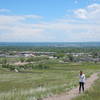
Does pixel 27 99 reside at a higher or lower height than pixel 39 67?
higher

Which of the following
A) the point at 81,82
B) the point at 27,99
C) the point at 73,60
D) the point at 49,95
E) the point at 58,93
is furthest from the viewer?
the point at 73,60

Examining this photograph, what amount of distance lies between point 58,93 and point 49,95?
140 cm

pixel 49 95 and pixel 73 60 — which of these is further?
pixel 73 60

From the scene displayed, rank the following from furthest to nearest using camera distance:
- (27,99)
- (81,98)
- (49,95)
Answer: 1. (49,95)
2. (81,98)
3. (27,99)

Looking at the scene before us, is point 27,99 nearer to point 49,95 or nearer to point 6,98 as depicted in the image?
point 6,98

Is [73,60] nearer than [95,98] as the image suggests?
No

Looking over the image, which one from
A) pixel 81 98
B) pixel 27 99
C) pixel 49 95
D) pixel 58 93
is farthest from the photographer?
pixel 58 93

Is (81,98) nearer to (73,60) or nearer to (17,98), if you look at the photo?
(17,98)

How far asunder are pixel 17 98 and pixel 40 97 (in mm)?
1931

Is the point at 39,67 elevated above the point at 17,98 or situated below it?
below

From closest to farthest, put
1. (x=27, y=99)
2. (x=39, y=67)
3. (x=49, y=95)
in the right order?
1. (x=27, y=99)
2. (x=49, y=95)
3. (x=39, y=67)

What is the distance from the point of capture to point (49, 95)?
56.8ft

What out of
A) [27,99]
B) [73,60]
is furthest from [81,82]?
[73,60]

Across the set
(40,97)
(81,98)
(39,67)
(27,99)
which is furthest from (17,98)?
(39,67)
